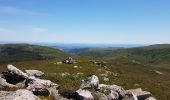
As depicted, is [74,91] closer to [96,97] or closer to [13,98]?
[96,97]

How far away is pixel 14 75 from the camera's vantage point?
98.1 feet

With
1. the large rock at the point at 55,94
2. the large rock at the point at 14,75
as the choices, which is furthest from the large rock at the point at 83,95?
the large rock at the point at 14,75

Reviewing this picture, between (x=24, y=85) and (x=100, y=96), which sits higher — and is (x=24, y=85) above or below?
above

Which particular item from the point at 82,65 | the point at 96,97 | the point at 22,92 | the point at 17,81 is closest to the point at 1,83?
the point at 17,81

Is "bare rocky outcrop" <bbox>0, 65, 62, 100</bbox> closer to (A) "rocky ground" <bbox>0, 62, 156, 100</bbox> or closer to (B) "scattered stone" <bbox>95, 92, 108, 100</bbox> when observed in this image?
(A) "rocky ground" <bbox>0, 62, 156, 100</bbox>

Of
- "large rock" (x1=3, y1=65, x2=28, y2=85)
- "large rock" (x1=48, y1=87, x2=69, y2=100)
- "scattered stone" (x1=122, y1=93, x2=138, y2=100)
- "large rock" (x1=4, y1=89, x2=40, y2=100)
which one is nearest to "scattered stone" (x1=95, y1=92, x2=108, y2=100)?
"large rock" (x1=48, y1=87, x2=69, y2=100)

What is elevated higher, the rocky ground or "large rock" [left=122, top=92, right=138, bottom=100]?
the rocky ground

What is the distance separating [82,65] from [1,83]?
37.7 m

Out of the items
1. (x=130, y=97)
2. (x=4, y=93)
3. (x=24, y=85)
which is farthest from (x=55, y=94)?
(x=130, y=97)

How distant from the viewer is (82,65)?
6400cm

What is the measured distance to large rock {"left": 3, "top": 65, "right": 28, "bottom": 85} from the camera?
29.3 meters

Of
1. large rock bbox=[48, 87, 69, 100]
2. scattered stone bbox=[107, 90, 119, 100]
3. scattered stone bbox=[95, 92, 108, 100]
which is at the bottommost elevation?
scattered stone bbox=[107, 90, 119, 100]

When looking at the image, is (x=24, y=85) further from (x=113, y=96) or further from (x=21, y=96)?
(x=113, y=96)

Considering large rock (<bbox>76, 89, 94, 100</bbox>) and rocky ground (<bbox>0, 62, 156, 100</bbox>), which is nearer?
rocky ground (<bbox>0, 62, 156, 100</bbox>)
